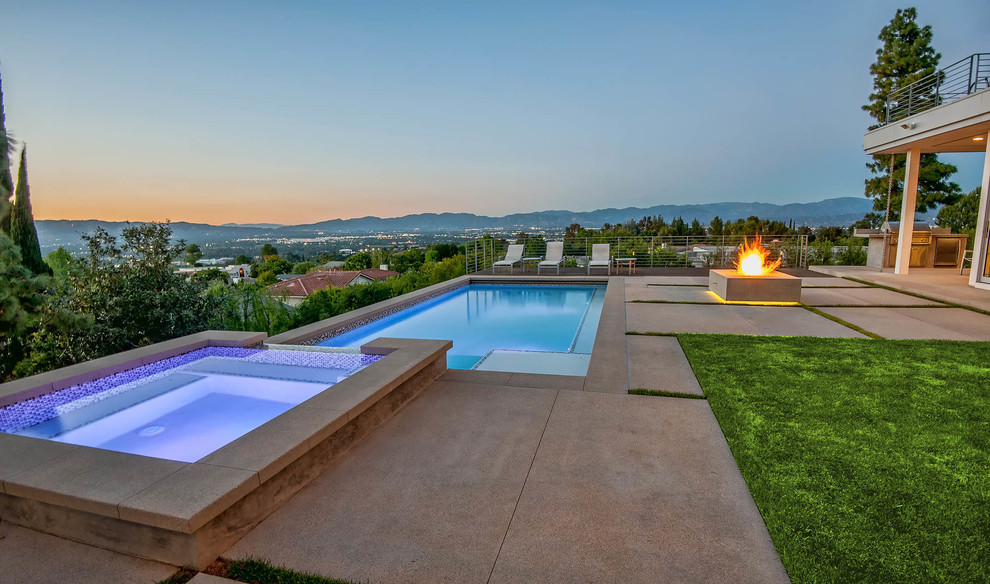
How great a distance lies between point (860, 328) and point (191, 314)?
26.3 ft

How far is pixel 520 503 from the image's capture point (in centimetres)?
201

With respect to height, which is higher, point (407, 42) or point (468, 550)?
point (407, 42)

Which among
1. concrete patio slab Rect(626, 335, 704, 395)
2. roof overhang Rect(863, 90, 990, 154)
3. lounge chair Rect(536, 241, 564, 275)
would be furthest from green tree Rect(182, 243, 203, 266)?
roof overhang Rect(863, 90, 990, 154)

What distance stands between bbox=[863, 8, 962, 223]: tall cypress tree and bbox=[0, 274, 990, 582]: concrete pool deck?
22.0 metres

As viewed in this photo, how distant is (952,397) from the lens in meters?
3.18

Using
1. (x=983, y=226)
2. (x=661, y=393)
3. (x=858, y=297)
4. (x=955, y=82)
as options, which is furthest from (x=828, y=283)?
(x=661, y=393)

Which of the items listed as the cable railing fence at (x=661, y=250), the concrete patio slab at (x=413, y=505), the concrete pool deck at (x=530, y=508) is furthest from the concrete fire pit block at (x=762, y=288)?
the cable railing fence at (x=661, y=250)

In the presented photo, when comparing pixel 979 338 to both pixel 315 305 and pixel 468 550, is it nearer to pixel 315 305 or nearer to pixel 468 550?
pixel 468 550

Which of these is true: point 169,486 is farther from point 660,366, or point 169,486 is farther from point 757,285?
point 757,285

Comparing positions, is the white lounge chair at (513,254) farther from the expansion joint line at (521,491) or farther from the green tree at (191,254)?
the expansion joint line at (521,491)

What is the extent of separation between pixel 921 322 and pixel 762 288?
6.34 feet

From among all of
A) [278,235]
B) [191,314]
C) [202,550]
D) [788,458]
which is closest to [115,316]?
[191,314]

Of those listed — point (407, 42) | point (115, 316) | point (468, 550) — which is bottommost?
point (468, 550)

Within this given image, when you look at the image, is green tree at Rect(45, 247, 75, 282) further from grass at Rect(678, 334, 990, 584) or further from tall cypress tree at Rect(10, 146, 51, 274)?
grass at Rect(678, 334, 990, 584)
